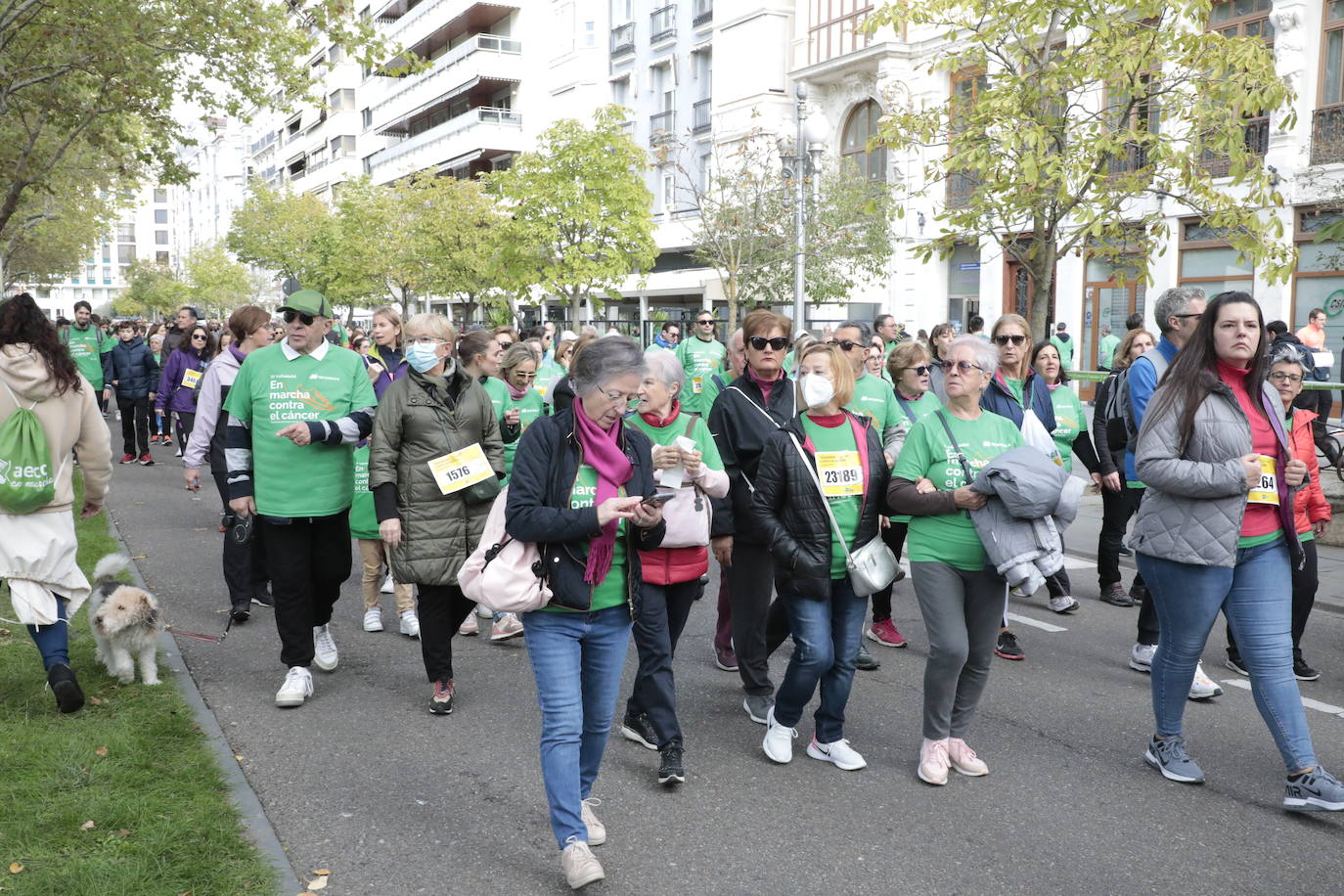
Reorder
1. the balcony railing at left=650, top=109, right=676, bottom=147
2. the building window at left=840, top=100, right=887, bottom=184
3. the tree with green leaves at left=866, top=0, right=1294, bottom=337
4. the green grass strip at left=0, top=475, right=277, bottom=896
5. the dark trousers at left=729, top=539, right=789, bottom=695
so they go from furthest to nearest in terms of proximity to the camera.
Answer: the balcony railing at left=650, top=109, right=676, bottom=147
the building window at left=840, top=100, right=887, bottom=184
the tree with green leaves at left=866, top=0, right=1294, bottom=337
the dark trousers at left=729, top=539, right=789, bottom=695
the green grass strip at left=0, top=475, right=277, bottom=896

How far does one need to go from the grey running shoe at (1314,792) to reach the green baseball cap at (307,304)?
15.5ft

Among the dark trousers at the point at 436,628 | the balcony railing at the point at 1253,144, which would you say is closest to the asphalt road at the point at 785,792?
the dark trousers at the point at 436,628

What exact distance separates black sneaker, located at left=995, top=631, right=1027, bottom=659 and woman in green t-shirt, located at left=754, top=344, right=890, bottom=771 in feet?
7.44

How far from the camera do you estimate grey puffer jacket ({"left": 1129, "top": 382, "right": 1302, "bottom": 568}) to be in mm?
4500

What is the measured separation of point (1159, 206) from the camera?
1460cm

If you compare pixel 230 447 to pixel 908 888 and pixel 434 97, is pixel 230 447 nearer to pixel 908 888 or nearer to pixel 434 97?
pixel 908 888

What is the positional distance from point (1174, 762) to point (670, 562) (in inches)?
89.4

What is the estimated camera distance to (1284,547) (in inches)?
184

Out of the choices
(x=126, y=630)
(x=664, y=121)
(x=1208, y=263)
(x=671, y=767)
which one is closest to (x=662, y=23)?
(x=664, y=121)

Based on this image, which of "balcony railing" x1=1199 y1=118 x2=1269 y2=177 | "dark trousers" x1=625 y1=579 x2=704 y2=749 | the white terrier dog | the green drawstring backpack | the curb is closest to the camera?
the curb

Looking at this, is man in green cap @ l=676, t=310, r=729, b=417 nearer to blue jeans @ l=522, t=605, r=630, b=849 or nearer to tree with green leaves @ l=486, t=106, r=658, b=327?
blue jeans @ l=522, t=605, r=630, b=849

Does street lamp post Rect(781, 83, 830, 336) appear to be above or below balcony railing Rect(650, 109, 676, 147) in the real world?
below

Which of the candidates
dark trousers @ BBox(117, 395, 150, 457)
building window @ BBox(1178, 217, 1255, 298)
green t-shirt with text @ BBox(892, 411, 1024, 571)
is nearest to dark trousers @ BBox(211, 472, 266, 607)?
green t-shirt with text @ BBox(892, 411, 1024, 571)

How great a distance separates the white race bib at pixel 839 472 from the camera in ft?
Result: 15.9
